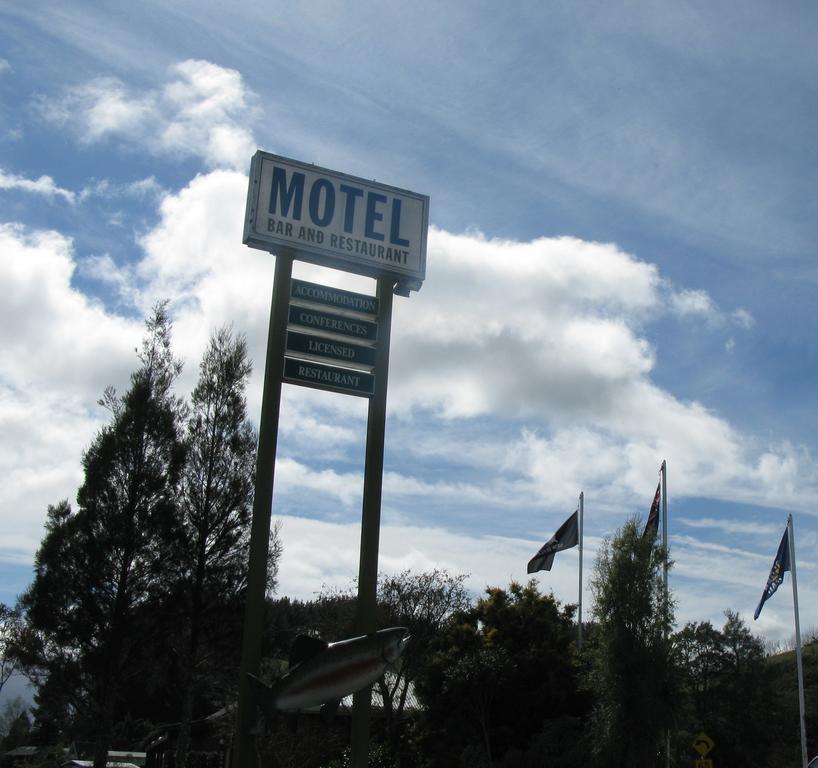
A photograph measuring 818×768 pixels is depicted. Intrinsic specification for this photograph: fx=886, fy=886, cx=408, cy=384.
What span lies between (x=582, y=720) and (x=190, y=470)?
50.3ft

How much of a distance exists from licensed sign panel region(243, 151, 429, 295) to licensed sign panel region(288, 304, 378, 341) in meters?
0.93

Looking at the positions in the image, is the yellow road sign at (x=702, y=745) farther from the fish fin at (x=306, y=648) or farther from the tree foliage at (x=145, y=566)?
the fish fin at (x=306, y=648)

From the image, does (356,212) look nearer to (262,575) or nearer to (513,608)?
(262,575)

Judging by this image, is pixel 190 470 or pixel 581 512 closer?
pixel 190 470

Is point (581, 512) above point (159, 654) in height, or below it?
above

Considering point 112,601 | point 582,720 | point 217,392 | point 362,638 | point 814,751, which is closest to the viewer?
point 362,638

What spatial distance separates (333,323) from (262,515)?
286cm

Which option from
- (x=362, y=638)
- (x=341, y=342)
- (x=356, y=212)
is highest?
(x=356, y=212)

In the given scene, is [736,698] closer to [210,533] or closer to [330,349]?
[210,533]

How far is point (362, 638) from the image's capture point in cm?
868

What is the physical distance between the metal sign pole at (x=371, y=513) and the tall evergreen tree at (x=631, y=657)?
13.9m

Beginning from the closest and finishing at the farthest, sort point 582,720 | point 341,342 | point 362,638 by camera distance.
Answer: point 362,638 → point 341,342 → point 582,720

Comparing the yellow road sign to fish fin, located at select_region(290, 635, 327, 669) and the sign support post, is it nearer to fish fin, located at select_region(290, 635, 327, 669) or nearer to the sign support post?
the sign support post

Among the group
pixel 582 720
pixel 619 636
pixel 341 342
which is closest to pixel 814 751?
pixel 582 720
